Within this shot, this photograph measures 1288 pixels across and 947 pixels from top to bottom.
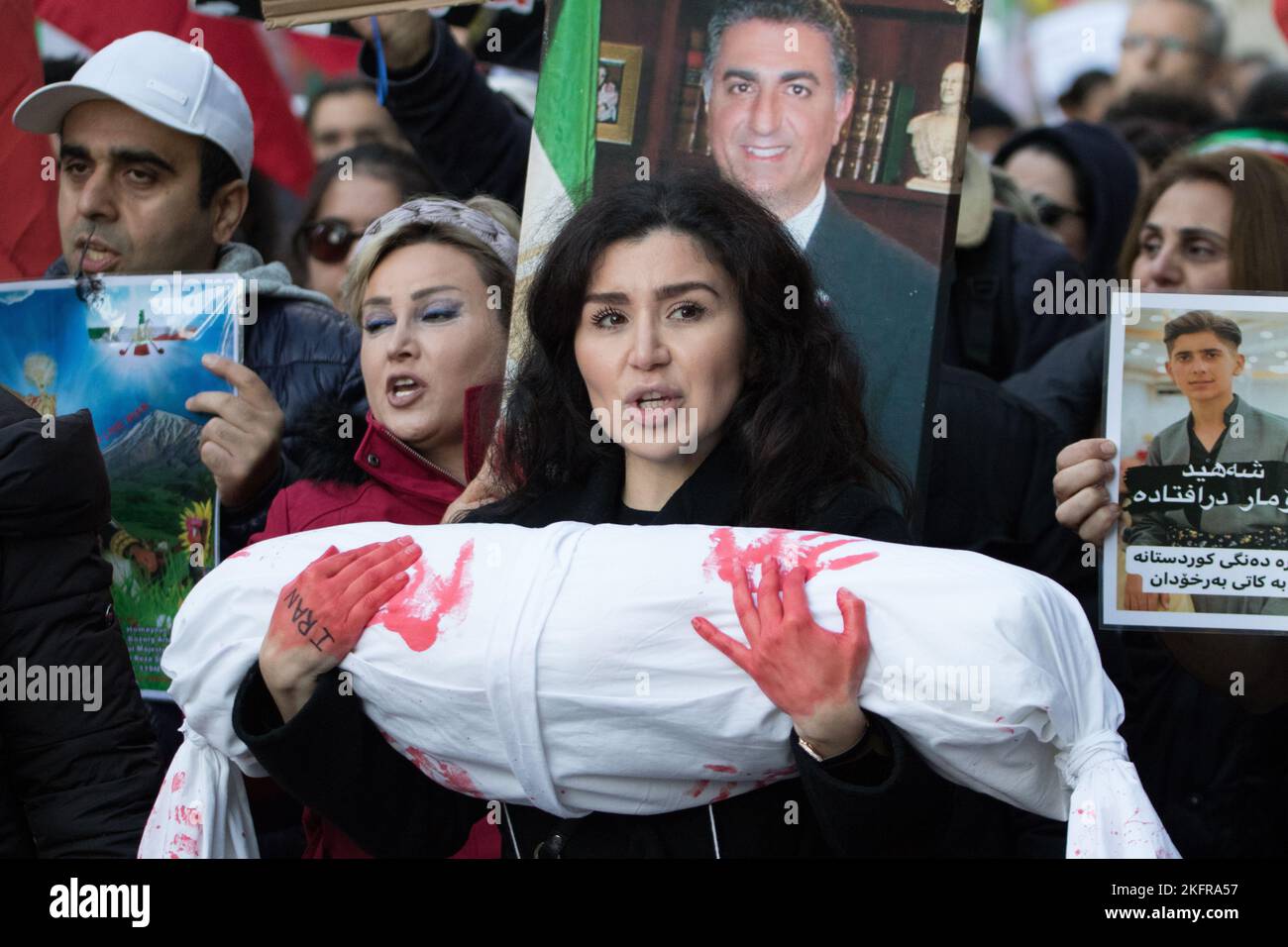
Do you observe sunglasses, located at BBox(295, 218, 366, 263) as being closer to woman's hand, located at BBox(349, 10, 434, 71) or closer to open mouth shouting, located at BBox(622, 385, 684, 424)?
woman's hand, located at BBox(349, 10, 434, 71)

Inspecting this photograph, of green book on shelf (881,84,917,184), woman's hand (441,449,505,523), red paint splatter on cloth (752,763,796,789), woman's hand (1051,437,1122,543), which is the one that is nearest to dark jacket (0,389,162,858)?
woman's hand (441,449,505,523)

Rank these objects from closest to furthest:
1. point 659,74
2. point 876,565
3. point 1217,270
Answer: point 876,565 < point 659,74 < point 1217,270

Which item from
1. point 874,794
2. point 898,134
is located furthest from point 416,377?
point 874,794

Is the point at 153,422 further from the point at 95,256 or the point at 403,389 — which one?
the point at 403,389

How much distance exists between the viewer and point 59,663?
2.53 m

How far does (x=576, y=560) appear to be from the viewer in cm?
207

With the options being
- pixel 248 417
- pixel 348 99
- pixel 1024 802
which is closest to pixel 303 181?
pixel 348 99

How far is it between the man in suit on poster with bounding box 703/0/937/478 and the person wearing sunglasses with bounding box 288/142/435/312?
1415 mm

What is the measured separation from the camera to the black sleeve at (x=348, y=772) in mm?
2180

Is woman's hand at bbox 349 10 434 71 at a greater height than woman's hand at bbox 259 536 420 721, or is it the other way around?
woman's hand at bbox 349 10 434 71

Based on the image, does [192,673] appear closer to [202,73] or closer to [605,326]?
[605,326]

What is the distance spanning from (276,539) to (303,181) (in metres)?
2.89

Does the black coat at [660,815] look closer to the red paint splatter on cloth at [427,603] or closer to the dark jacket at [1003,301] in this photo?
the red paint splatter on cloth at [427,603]

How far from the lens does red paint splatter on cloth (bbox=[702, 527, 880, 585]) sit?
201 centimetres
